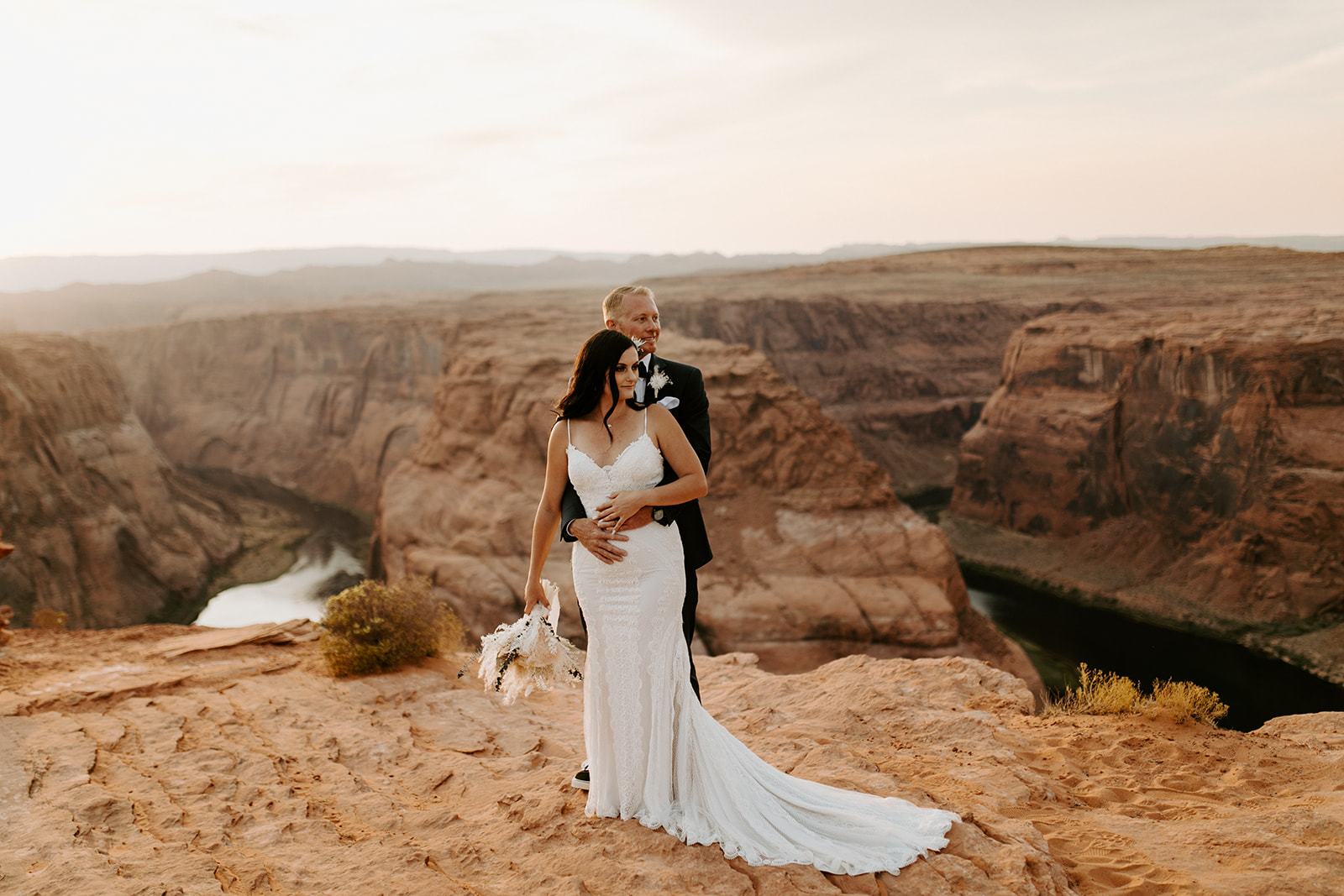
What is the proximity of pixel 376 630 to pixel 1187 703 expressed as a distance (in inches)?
285

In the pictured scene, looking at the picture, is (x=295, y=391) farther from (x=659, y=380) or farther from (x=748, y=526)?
(x=659, y=380)

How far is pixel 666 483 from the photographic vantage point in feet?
12.6

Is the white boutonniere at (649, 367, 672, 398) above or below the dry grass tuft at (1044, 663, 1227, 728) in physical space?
above

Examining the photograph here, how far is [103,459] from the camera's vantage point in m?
31.5

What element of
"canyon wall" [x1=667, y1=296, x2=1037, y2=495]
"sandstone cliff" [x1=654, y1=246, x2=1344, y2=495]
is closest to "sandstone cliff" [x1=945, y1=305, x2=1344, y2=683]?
"sandstone cliff" [x1=654, y1=246, x2=1344, y2=495]

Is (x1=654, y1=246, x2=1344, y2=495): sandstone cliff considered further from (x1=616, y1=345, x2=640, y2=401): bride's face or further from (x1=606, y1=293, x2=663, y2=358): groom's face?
(x1=616, y1=345, x2=640, y2=401): bride's face

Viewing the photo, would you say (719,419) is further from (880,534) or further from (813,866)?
(813,866)

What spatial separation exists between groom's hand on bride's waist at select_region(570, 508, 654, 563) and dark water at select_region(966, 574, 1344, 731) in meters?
20.1

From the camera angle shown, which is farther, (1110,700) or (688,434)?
(1110,700)

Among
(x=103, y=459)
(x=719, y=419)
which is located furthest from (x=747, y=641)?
(x=103, y=459)

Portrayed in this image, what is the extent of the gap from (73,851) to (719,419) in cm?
2017

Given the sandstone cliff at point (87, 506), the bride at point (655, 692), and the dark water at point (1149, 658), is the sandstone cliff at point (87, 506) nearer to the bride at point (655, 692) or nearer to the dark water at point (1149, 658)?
the bride at point (655, 692)

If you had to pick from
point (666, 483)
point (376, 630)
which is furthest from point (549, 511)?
point (376, 630)

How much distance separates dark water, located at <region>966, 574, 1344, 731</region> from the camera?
21.8 m
